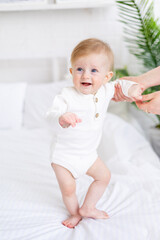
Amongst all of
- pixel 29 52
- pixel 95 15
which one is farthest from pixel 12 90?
pixel 95 15

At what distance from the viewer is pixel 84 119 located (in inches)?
42.2

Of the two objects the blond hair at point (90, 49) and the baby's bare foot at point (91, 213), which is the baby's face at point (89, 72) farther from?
the baby's bare foot at point (91, 213)

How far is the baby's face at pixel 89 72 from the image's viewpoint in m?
1.00

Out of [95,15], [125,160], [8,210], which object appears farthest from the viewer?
[95,15]

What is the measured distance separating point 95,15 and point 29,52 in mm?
678

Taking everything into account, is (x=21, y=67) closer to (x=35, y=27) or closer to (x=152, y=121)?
(x=35, y=27)

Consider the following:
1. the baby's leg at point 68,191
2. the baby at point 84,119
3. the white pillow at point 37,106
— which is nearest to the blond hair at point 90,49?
the baby at point 84,119

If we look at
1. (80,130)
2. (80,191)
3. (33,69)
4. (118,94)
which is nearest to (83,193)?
(80,191)

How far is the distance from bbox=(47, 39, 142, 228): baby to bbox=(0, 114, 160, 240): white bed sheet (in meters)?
0.10

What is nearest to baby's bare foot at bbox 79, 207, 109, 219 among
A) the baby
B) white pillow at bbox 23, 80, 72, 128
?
the baby

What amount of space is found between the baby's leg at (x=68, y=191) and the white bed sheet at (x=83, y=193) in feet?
0.10

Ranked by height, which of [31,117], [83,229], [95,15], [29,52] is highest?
[95,15]

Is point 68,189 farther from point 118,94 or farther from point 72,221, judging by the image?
point 118,94

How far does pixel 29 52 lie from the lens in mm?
2475
